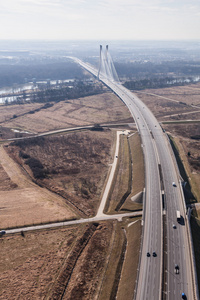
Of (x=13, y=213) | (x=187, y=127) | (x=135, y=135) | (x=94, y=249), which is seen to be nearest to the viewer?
(x=94, y=249)

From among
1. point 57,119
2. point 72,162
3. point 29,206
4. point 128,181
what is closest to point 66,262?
point 29,206

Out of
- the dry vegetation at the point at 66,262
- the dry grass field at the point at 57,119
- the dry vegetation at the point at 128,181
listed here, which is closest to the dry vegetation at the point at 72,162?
the dry vegetation at the point at 128,181

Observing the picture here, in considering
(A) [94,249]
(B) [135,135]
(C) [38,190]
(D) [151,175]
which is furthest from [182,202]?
(B) [135,135]

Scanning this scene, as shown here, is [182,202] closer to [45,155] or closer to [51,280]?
[51,280]

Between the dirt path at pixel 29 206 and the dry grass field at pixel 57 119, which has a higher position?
the dry grass field at pixel 57 119

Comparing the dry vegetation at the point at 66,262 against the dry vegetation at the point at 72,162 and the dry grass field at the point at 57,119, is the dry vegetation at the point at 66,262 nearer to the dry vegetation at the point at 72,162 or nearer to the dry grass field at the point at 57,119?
the dry vegetation at the point at 72,162
